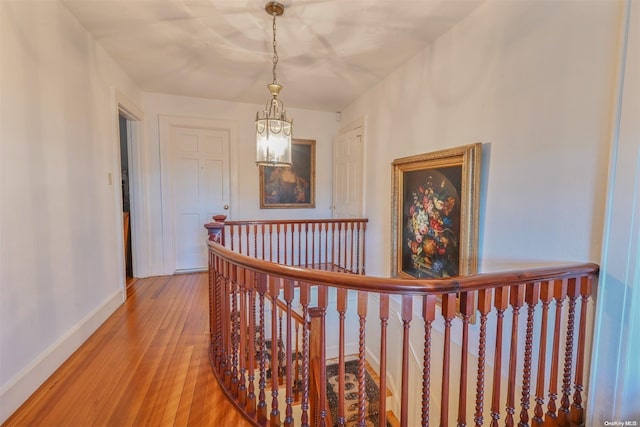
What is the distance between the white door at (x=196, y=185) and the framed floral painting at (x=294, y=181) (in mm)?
595

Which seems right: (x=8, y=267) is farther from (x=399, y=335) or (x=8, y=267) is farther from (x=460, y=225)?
(x=399, y=335)

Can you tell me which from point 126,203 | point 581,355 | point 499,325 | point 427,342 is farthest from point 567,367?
point 126,203

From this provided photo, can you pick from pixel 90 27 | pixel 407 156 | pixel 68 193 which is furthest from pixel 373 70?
pixel 68 193

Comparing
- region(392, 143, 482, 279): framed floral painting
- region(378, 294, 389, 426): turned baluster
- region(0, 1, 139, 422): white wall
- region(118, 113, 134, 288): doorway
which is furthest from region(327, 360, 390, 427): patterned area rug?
region(118, 113, 134, 288): doorway

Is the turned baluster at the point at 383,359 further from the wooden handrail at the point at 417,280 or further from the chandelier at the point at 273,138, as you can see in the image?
the chandelier at the point at 273,138

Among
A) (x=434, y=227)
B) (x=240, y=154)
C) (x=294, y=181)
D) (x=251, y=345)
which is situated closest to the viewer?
(x=251, y=345)

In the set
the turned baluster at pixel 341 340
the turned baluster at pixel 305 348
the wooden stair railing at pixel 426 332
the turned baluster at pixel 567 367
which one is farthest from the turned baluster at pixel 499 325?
the turned baluster at pixel 305 348

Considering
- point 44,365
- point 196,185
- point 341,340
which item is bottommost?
point 44,365

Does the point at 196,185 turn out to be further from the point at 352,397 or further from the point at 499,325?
the point at 499,325

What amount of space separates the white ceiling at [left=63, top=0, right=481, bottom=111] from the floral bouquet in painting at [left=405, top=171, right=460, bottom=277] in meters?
1.26

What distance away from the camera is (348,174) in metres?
4.39

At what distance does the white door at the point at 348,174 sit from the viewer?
411 cm

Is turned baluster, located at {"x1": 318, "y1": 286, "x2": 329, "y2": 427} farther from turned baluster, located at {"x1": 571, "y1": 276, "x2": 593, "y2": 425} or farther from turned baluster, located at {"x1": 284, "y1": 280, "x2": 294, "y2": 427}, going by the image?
Answer: turned baluster, located at {"x1": 571, "y1": 276, "x2": 593, "y2": 425}

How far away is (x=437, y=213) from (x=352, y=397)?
7.93 ft
